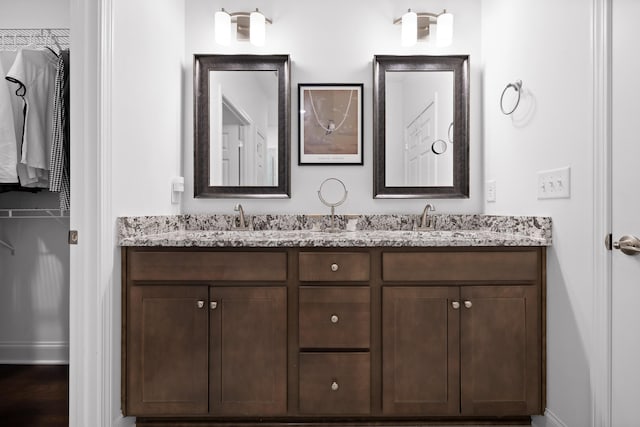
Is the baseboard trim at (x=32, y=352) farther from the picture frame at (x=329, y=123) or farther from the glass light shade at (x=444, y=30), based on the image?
the glass light shade at (x=444, y=30)

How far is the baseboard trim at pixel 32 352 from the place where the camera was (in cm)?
240

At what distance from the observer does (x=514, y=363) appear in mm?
1651

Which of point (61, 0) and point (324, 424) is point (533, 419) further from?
point (61, 0)

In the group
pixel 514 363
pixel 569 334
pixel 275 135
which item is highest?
pixel 275 135

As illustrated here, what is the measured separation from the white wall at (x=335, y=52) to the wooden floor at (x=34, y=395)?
3.95 feet

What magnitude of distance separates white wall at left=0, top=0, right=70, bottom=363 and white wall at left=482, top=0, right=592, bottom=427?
105 inches

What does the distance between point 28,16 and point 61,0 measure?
0.22 m

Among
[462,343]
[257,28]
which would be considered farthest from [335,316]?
[257,28]

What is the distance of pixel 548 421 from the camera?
5.42 ft

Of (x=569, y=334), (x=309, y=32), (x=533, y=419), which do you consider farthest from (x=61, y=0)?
(x=533, y=419)

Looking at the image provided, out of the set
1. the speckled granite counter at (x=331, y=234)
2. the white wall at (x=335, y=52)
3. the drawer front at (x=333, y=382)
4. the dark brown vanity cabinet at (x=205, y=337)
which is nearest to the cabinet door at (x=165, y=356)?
the dark brown vanity cabinet at (x=205, y=337)

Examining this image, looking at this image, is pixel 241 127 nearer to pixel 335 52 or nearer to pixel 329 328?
pixel 335 52

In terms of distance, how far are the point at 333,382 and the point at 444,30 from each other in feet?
6.63

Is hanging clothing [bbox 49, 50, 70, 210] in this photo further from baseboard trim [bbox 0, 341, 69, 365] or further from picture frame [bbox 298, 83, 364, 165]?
picture frame [bbox 298, 83, 364, 165]
